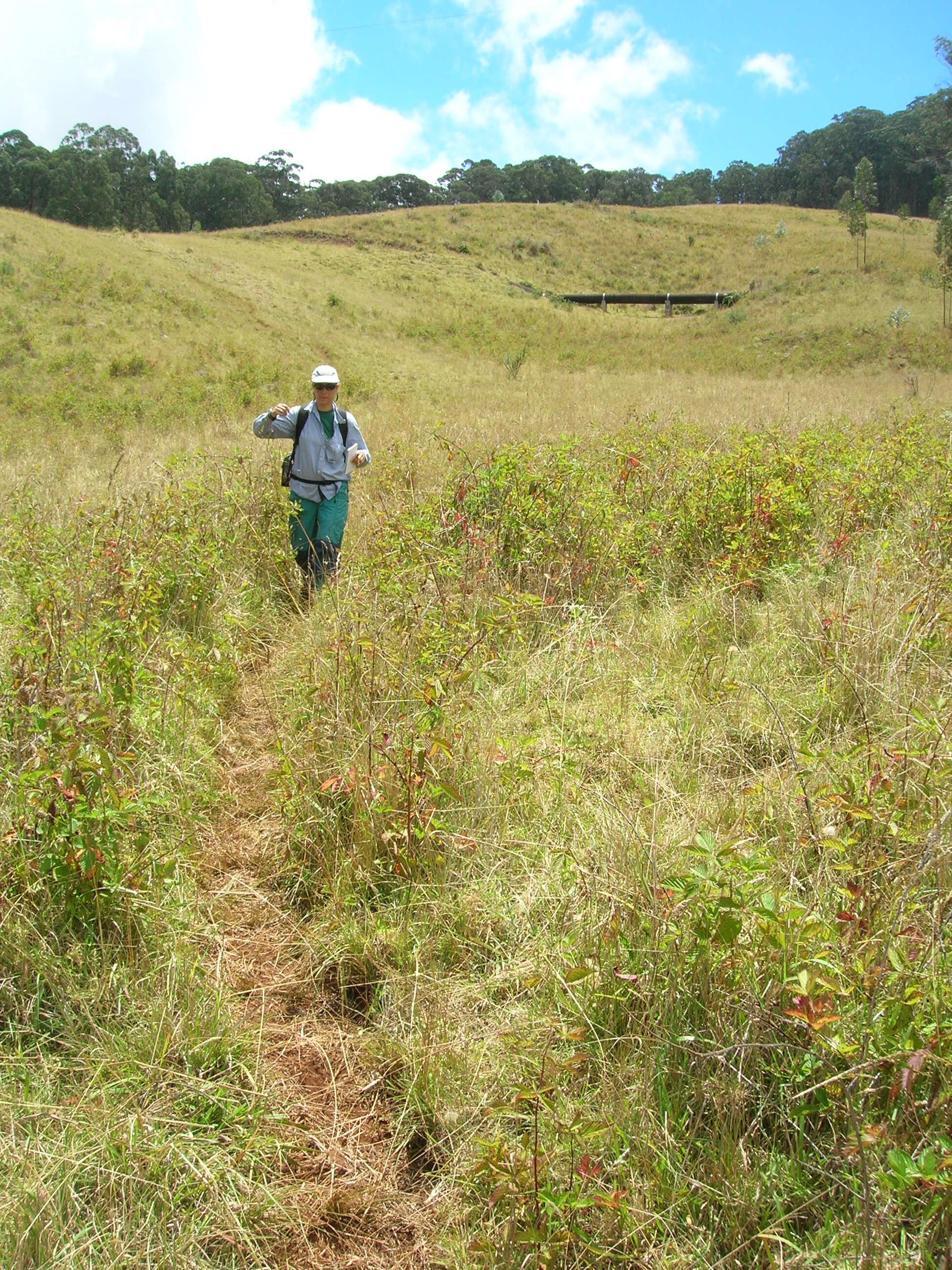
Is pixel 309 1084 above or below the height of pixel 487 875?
below

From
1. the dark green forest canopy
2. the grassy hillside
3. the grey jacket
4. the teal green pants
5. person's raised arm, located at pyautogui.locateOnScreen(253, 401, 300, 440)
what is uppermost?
the dark green forest canopy

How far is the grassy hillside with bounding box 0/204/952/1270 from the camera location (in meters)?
1.73

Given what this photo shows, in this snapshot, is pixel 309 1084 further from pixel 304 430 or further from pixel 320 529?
pixel 304 430

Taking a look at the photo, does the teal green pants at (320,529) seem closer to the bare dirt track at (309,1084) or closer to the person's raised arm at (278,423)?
the person's raised arm at (278,423)

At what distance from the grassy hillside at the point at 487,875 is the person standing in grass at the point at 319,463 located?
307 mm

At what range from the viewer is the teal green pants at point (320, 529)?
5473mm

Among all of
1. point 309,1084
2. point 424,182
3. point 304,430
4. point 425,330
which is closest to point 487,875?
point 309,1084

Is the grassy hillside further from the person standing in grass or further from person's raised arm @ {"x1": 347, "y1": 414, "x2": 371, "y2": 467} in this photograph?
person's raised arm @ {"x1": 347, "y1": 414, "x2": 371, "y2": 467}

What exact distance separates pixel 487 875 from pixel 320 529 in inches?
134

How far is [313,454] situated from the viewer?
5406 mm

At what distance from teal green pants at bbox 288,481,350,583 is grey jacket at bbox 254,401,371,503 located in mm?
52

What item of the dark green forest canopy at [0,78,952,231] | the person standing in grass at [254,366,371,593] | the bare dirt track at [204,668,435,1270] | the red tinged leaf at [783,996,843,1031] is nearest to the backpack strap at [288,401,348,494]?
the person standing in grass at [254,366,371,593]

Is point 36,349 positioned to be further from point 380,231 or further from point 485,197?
point 485,197

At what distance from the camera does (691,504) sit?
5.80m
